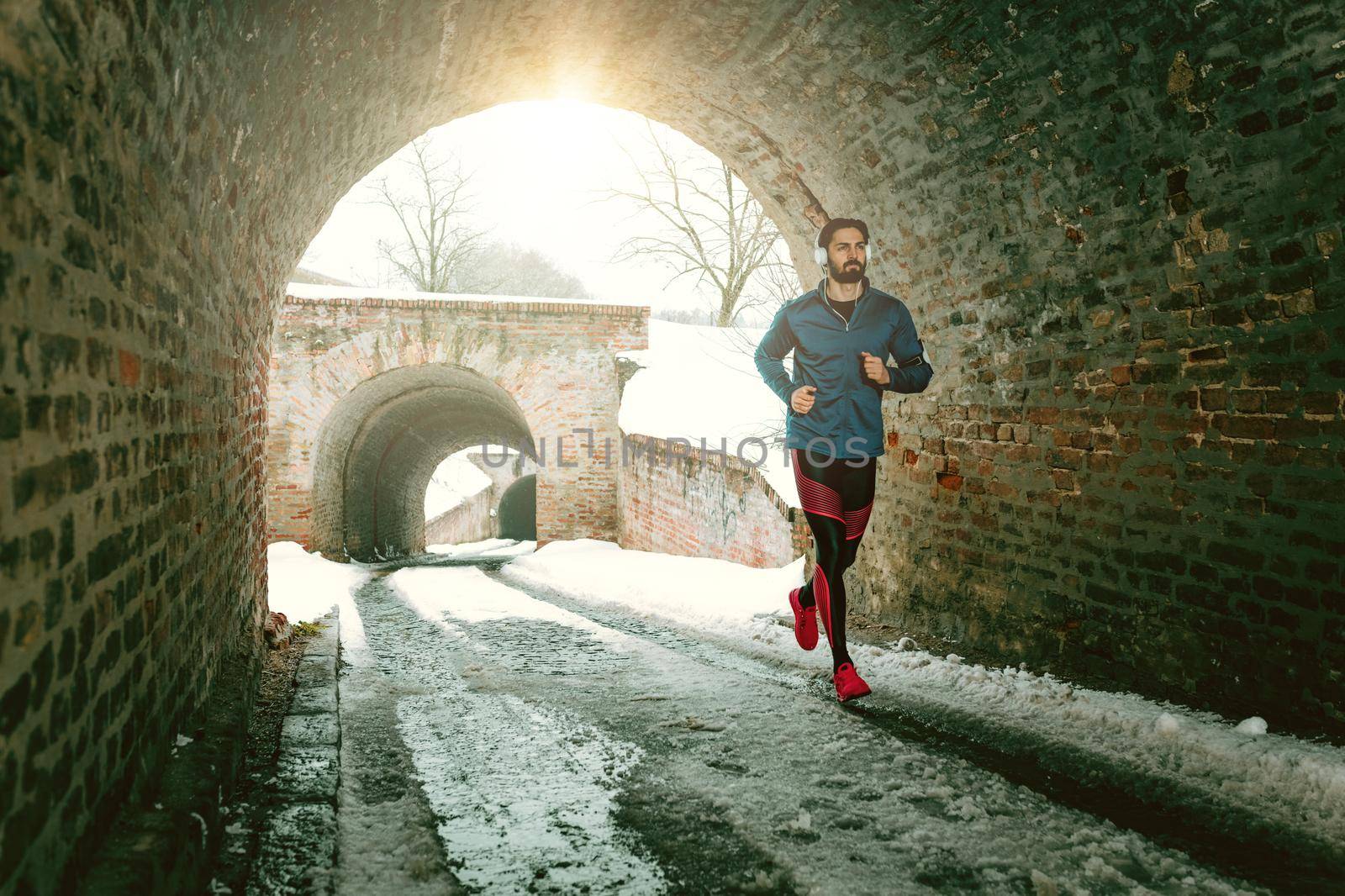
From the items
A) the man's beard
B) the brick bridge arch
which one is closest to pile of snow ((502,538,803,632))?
the man's beard

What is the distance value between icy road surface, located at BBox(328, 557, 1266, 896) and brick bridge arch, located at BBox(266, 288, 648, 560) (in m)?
9.55

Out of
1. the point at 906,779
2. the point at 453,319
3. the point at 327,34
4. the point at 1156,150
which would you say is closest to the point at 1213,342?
the point at 1156,150

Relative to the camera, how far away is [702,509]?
10109 millimetres

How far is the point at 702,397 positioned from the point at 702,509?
3.74 meters

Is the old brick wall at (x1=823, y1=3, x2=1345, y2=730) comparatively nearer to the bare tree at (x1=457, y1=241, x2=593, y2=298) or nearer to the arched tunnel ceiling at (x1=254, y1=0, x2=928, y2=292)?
the arched tunnel ceiling at (x1=254, y1=0, x2=928, y2=292)

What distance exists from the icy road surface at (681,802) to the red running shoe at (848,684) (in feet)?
0.22

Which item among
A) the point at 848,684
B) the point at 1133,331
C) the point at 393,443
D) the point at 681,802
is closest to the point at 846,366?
the point at 1133,331

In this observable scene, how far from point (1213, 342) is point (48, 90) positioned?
3.95 m

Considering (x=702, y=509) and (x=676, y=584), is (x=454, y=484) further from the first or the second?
(x=676, y=584)

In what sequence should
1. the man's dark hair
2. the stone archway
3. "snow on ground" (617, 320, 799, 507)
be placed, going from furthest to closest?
the stone archway < "snow on ground" (617, 320, 799, 507) < the man's dark hair

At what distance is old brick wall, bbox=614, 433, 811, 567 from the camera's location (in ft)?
27.2

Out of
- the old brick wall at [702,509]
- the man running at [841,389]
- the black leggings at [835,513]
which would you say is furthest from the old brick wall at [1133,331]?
the old brick wall at [702,509]

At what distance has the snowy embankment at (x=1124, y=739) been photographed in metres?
2.62

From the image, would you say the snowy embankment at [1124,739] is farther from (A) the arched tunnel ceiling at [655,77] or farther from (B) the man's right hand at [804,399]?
(A) the arched tunnel ceiling at [655,77]
